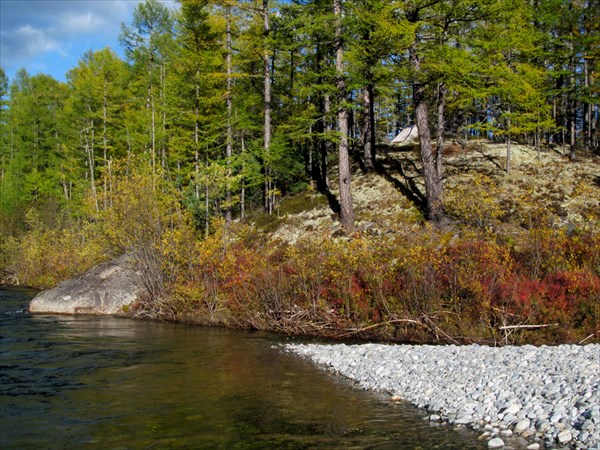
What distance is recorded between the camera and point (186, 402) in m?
8.66

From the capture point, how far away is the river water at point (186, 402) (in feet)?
22.9

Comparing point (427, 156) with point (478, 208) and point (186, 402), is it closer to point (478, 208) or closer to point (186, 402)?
point (478, 208)

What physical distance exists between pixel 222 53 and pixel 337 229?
13.0m

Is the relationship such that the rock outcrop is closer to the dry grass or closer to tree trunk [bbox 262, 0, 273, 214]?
the dry grass

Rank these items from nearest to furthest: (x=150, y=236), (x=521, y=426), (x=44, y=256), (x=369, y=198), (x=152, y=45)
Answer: (x=521, y=426) → (x=150, y=236) → (x=369, y=198) → (x=44, y=256) → (x=152, y=45)

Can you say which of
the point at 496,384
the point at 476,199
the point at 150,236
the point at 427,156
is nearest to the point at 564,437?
the point at 496,384

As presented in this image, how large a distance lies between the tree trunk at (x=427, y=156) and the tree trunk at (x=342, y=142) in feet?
10.3

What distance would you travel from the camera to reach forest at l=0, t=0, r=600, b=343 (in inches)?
562

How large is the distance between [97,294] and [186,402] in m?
13.7

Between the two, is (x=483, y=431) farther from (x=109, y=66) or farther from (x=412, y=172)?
(x=109, y=66)

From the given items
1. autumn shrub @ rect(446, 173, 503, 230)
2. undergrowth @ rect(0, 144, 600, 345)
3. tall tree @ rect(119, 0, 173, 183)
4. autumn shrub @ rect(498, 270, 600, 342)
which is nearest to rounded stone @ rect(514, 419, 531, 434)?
undergrowth @ rect(0, 144, 600, 345)

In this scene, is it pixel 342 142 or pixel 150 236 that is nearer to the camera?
pixel 150 236

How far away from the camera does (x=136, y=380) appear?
10172 millimetres

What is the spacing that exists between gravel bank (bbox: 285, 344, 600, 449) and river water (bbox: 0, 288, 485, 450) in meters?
0.50
